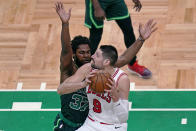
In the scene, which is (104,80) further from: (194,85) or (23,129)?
(194,85)

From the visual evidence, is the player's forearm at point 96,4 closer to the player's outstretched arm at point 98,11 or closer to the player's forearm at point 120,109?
the player's outstretched arm at point 98,11

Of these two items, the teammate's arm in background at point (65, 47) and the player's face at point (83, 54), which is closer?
the teammate's arm in background at point (65, 47)

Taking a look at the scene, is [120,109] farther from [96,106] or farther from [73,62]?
[73,62]

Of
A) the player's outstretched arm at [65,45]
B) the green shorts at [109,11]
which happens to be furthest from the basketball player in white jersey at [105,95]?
the green shorts at [109,11]

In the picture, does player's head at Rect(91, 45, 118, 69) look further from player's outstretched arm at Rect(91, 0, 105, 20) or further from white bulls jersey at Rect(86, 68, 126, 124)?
player's outstretched arm at Rect(91, 0, 105, 20)

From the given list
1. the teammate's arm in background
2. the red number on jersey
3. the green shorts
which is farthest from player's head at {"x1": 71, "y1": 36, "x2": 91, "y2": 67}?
the green shorts

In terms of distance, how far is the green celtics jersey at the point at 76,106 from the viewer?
5662mm

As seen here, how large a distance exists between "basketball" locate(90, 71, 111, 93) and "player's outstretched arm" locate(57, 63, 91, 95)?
224 millimetres

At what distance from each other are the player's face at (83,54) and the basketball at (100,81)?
771 mm

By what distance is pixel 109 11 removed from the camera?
7609 mm

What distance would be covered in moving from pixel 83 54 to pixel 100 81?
874 mm

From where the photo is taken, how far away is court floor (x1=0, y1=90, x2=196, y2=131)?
7.30 m

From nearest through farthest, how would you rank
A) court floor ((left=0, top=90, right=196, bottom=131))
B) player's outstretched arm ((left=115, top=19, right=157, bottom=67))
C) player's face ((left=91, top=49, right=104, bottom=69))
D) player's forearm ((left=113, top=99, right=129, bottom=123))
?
player's forearm ((left=113, top=99, right=129, bottom=123))
player's face ((left=91, top=49, right=104, bottom=69))
player's outstretched arm ((left=115, top=19, right=157, bottom=67))
court floor ((left=0, top=90, right=196, bottom=131))

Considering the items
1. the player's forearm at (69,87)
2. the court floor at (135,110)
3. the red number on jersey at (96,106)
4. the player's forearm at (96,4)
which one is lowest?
the court floor at (135,110)
